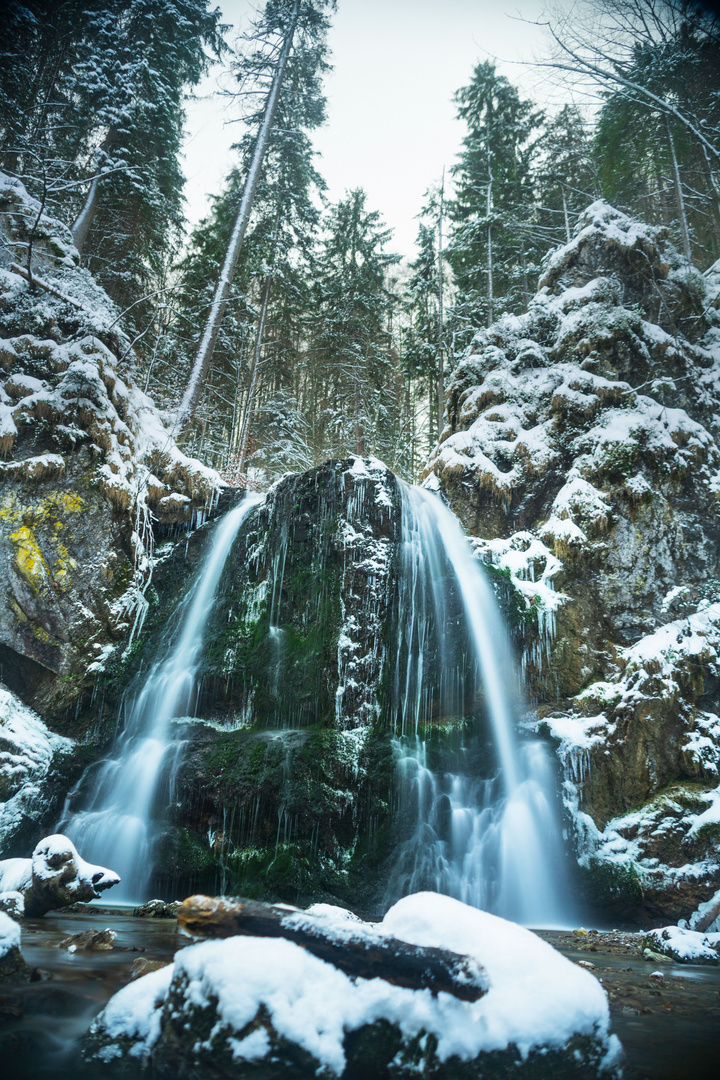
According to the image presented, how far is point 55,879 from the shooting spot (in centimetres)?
424

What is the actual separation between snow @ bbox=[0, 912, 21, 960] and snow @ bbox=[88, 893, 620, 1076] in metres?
1.12

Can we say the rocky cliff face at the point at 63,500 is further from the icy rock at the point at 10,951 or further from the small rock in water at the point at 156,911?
the icy rock at the point at 10,951

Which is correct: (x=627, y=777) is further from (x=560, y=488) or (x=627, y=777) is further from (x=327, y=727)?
(x=560, y=488)

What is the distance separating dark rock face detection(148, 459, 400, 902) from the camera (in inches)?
249

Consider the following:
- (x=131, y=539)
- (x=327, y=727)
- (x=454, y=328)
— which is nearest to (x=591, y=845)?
(x=327, y=727)

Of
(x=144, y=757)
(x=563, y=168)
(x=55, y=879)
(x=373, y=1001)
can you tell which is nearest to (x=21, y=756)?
(x=144, y=757)

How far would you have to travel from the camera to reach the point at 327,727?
7.36 meters

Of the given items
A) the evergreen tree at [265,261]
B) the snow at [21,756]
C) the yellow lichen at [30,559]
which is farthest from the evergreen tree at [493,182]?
the snow at [21,756]

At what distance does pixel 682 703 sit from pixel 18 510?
427 inches

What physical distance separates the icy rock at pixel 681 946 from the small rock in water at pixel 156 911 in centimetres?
478

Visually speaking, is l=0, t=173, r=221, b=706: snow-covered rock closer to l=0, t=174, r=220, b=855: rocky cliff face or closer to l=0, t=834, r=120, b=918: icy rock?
l=0, t=174, r=220, b=855: rocky cliff face

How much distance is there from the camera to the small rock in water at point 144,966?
3208 millimetres

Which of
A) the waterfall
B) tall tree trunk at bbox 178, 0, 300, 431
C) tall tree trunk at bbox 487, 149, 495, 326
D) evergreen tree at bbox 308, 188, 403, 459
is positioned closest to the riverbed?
the waterfall

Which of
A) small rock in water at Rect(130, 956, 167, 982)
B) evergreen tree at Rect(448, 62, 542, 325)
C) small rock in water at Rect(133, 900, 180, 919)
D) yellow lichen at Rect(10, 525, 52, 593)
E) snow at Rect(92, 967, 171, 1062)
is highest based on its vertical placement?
evergreen tree at Rect(448, 62, 542, 325)
